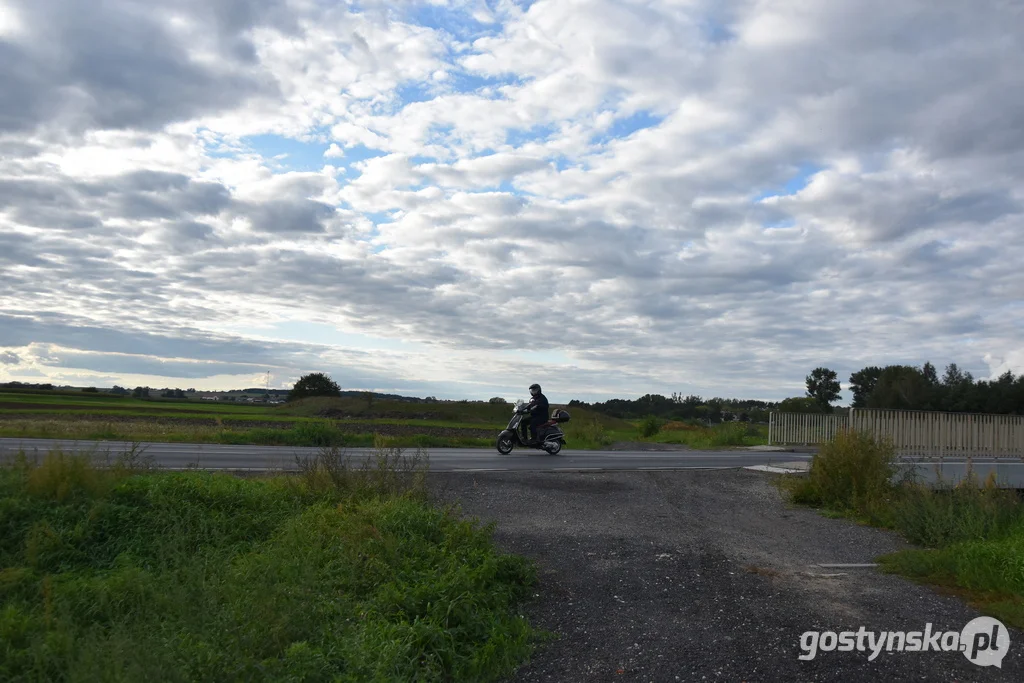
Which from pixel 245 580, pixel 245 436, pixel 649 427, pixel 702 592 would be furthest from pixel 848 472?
pixel 649 427

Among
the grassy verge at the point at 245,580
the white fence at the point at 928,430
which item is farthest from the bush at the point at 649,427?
the grassy verge at the point at 245,580

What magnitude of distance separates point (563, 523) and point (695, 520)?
201 centimetres

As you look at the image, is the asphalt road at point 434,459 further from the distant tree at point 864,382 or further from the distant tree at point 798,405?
the distant tree at point 864,382

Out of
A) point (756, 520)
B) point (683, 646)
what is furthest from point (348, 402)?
point (683, 646)

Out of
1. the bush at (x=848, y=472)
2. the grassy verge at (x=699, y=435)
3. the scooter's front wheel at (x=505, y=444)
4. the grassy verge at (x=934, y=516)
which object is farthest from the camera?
the grassy verge at (x=699, y=435)

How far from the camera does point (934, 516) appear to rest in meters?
11.0

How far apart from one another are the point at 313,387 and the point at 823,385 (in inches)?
2197

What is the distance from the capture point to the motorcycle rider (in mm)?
21984

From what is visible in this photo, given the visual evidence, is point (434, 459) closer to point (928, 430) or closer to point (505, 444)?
point (505, 444)

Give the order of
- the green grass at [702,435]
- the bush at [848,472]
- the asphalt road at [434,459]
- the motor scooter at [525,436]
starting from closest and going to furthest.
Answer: the bush at [848,472] → the asphalt road at [434,459] → the motor scooter at [525,436] → the green grass at [702,435]

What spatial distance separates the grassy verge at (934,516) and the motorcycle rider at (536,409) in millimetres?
8304

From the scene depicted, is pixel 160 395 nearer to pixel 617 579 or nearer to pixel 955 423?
pixel 955 423

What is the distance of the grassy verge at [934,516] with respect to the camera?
28.5ft

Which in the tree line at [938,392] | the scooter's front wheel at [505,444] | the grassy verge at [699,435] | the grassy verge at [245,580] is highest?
the tree line at [938,392]
